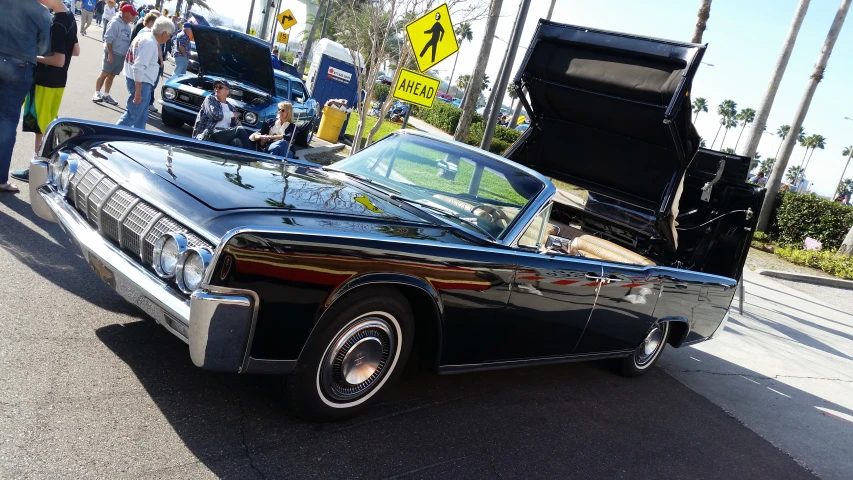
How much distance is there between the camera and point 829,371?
844 centimetres

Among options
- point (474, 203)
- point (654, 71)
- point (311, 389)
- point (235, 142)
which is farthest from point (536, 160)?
point (311, 389)

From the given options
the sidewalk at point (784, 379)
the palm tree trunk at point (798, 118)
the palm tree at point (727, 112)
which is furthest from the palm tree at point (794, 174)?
the sidewalk at point (784, 379)

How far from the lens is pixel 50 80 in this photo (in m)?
6.23

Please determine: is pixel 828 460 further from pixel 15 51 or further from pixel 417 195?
pixel 15 51

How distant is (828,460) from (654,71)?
3.43 m

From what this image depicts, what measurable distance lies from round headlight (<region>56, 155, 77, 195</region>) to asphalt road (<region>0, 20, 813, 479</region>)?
687 millimetres

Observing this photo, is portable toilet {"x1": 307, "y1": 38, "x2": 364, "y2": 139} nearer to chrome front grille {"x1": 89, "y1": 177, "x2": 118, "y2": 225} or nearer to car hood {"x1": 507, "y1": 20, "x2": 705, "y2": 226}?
car hood {"x1": 507, "y1": 20, "x2": 705, "y2": 226}

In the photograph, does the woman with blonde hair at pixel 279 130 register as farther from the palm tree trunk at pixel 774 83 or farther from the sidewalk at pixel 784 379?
the palm tree trunk at pixel 774 83

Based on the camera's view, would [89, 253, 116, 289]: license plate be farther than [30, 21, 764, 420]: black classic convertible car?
Yes

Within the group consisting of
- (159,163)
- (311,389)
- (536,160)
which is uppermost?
(536,160)

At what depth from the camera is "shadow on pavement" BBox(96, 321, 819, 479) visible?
306 centimetres

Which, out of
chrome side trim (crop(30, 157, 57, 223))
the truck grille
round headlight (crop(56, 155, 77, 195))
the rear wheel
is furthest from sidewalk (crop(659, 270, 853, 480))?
the rear wheel

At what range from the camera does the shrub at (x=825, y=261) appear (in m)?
17.5

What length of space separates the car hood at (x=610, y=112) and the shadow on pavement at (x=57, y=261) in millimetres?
4075
